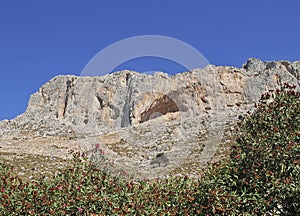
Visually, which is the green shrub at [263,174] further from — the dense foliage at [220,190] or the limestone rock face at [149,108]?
the limestone rock face at [149,108]

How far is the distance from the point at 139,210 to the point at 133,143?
1552 inches

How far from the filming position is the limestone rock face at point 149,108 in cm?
4503

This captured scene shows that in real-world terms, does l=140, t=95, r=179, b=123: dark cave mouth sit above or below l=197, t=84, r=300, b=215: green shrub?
above

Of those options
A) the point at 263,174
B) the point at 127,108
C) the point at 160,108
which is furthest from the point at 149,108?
the point at 263,174

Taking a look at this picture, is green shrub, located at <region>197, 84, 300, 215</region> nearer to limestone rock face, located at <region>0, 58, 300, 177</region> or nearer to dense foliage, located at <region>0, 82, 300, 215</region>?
dense foliage, located at <region>0, 82, 300, 215</region>

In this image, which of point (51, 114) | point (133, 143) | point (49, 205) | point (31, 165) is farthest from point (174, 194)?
point (51, 114)

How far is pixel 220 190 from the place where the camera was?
8.18 metres

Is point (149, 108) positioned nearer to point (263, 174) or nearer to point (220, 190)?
point (263, 174)

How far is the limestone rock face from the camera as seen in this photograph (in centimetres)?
4503

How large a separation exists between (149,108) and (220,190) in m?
57.1

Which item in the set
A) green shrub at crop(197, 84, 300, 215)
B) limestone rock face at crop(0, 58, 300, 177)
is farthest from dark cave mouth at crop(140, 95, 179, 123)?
green shrub at crop(197, 84, 300, 215)

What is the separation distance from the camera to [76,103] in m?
77.0

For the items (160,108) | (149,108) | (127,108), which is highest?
(127,108)

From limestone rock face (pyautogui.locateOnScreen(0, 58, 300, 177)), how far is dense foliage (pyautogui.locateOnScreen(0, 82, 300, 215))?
26.5 meters
